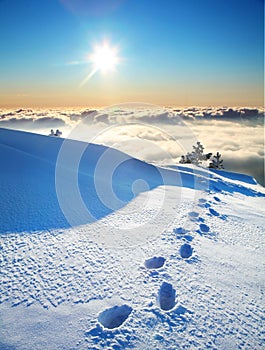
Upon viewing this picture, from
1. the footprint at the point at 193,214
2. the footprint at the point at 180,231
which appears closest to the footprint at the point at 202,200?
the footprint at the point at 193,214

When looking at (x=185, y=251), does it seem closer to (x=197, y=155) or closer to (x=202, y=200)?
(x=202, y=200)

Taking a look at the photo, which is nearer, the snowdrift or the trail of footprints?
the trail of footprints

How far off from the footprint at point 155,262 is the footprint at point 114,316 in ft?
3.13

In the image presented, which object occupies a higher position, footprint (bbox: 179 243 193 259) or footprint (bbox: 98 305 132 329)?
footprint (bbox: 179 243 193 259)

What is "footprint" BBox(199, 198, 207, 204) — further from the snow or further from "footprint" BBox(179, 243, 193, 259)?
"footprint" BBox(179, 243, 193, 259)

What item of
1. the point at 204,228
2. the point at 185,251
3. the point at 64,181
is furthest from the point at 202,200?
the point at 64,181

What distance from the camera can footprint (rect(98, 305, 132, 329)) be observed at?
291 cm

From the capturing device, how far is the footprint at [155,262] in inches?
156

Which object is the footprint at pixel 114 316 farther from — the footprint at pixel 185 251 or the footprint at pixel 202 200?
the footprint at pixel 202 200

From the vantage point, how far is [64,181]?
22.6 ft

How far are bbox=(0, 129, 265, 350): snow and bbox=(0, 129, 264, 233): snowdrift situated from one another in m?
0.05

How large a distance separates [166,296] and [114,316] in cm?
83

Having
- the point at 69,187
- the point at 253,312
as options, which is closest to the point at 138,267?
the point at 253,312

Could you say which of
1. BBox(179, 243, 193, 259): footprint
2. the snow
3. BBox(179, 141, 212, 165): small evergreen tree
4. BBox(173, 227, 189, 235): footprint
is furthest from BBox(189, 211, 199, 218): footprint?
BBox(179, 141, 212, 165): small evergreen tree
